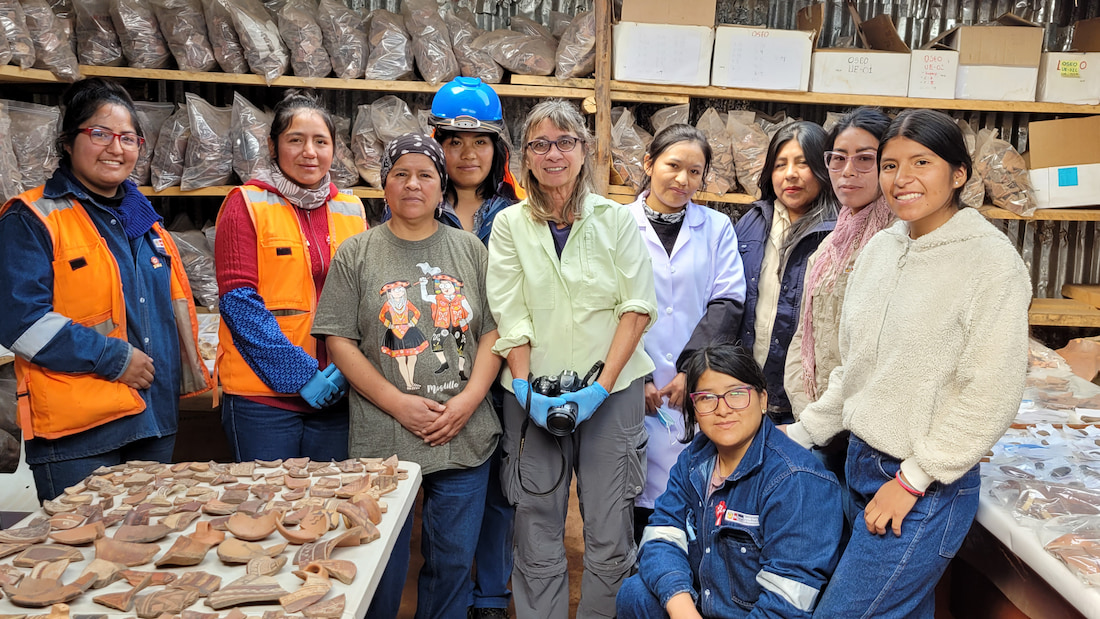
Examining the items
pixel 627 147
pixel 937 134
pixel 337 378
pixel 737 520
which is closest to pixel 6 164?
pixel 337 378

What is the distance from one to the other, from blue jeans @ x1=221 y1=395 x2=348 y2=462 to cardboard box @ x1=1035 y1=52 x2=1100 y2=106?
→ 329 centimetres

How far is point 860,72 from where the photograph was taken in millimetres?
3492

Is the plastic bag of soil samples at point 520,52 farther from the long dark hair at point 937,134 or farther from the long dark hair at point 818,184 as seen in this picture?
the long dark hair at point 937,134

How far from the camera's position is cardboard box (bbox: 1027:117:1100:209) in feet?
11.6

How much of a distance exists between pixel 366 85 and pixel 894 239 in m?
2.47

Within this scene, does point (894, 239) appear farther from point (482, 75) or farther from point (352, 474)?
point (482, 75)

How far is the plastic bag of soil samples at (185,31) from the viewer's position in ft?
10.9

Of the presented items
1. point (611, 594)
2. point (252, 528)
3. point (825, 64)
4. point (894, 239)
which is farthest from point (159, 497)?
point (825, 64)

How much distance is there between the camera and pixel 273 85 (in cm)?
343

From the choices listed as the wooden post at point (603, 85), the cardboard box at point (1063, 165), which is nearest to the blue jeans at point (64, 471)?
the wooden post at point (603, 85)

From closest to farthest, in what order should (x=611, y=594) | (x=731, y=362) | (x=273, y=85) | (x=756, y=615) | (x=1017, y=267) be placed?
(x=1017, y=267)
(x=756, y=615)
(x=731, y=362)
(x=611, y=594)
(x=273, y=85)

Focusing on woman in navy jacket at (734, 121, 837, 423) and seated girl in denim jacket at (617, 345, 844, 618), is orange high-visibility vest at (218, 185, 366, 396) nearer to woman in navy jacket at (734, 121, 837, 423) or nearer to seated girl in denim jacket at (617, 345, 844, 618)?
seated girl in denim jacket at (617, 345, 844, 618)

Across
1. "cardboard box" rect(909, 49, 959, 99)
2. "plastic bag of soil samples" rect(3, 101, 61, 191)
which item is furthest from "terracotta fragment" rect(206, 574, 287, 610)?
"cardboard box" rect(909, 49, 959, 99)

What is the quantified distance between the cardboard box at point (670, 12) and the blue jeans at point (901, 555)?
→ 7.81ft
